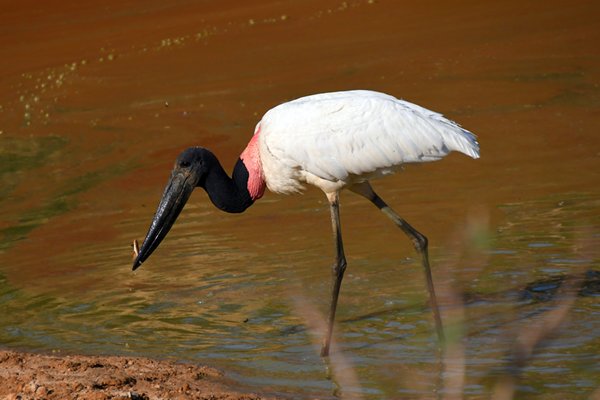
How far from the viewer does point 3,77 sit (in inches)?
512

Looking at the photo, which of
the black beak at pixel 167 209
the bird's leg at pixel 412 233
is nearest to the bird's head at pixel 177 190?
the black beak at pixel 167 209

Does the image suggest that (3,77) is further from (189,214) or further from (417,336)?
(417,336)

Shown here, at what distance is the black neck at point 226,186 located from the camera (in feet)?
18.1

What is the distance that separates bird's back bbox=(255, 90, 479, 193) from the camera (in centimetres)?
516

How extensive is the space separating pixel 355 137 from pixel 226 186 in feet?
2.44

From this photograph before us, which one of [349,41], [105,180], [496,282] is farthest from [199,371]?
[349,41]

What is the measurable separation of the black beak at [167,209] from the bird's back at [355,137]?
0.49 metres

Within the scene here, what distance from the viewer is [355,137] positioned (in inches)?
204

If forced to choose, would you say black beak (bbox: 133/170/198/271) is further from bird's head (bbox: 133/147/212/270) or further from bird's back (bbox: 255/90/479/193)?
bird's back (bbox: 255/90/479/193)

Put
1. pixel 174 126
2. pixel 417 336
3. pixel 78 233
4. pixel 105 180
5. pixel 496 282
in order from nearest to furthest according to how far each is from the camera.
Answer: pixel 417 336
pixel 496 282
pixel 78 233
pixel 105 180
pixel 174 126

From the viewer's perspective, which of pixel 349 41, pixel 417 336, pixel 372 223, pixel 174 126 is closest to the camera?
pixel 417 336

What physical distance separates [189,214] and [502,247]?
2.51 m

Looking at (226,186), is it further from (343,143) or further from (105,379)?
(105,379)

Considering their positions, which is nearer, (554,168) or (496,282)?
(496,282)
